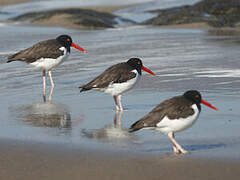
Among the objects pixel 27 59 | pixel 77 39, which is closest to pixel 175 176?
pixel 27 59

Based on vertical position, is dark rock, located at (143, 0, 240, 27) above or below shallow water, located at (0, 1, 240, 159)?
above

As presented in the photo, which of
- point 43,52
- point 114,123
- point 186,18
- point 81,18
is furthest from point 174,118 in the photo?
point 81,18

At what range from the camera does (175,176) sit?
18.4 feet

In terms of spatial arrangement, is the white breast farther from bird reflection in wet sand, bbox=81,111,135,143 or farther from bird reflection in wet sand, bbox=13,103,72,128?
bird reflection in wet sand, bbox=81,111,135,143

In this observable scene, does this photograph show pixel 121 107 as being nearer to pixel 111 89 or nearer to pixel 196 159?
pixel 111 89

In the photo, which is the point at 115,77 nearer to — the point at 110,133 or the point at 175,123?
the point at 110,133

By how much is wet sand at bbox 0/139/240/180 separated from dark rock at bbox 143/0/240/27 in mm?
17988

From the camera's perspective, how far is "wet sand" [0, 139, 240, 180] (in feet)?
18.6

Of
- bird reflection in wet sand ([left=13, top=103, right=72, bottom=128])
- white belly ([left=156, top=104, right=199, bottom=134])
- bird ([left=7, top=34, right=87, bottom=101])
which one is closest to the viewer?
white belly ([left=156, top=104, right=199, bottom=134])

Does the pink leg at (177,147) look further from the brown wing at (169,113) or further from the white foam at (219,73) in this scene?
the white foam at (219,73)

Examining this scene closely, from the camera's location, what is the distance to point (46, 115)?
340 inches

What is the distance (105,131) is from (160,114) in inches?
57.6

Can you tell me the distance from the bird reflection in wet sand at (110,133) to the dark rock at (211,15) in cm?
1654

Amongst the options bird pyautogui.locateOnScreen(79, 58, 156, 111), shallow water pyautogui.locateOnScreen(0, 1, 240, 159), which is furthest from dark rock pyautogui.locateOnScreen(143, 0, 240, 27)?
bird pyautogui.locateOnScreen(79, 58, 156, 111)
